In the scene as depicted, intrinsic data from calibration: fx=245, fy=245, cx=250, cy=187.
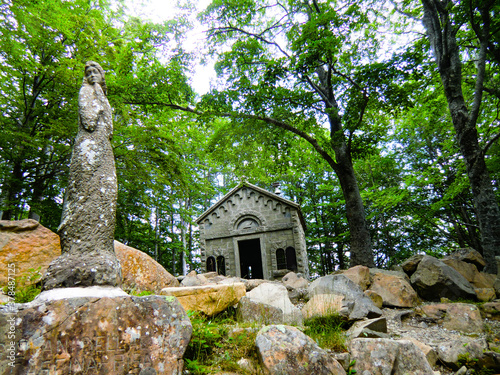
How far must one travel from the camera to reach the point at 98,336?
1.92 meters

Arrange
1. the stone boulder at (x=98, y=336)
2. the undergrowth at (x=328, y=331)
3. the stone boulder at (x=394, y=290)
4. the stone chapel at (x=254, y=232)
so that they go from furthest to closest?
the stone chapel at (x=254, y=232) < the stone boulder at (x=394, y=290) < the undergrowth at (x=328, y=331) < the stone boulder at (x=98, y=336)

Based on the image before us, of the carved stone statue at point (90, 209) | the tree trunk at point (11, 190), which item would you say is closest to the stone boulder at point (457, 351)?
the carved stone statue at point (90, 209)

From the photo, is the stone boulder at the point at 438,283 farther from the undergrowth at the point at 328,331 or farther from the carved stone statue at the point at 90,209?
the carved stone statue at the point at 90,209

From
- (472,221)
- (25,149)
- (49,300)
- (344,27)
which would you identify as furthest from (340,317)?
(472,221)

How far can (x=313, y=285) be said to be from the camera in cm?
525

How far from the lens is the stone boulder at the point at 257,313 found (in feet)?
12.2

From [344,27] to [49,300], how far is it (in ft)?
29.1

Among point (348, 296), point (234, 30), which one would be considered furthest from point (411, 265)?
point (234, 30)

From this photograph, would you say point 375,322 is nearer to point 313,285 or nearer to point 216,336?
point 313,285

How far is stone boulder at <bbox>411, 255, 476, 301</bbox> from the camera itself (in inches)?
207

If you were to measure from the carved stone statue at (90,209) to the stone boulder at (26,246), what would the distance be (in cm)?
249

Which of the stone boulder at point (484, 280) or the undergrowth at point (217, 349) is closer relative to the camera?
→ the undergrowth at point (217, 349)

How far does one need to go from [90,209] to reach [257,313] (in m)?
2.78

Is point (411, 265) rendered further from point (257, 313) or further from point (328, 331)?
point (257, 313)
